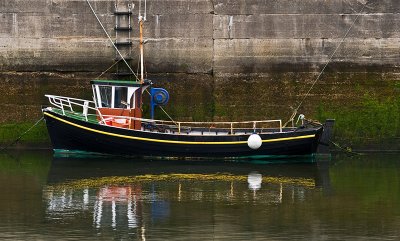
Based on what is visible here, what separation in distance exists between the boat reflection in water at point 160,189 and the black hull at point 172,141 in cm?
39

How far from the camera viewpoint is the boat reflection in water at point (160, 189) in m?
23.0

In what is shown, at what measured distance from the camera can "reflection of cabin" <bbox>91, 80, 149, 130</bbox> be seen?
107 feet

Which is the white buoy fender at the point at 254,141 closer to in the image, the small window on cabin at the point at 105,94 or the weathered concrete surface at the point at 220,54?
the weathered concrete surface at the point at 220,54

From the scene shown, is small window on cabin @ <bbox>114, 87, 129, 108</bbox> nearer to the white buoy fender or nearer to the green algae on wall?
the white buoy fender

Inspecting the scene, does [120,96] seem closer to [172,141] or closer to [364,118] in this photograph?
[172,141]

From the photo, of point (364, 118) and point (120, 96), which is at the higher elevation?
point (120, 96)

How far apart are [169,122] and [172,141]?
202 centimetres

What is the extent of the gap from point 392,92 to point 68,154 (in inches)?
370

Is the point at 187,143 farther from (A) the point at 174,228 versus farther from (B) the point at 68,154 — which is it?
(A) the point at 174,228

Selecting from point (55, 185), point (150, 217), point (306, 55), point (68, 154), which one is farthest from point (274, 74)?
point (150, 217)

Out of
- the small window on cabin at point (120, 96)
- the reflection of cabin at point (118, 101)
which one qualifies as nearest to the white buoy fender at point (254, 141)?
the reflection of cabin at point (118, 101)

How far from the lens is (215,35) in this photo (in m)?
34.1

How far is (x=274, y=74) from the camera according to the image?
3391 cm

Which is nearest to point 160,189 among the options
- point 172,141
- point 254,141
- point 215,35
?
point 172,141
